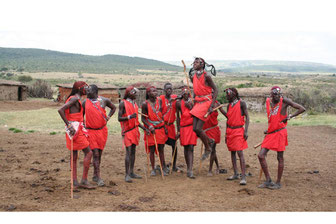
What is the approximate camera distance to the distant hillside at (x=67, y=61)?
304 feet

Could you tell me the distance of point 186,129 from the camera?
7324 mm

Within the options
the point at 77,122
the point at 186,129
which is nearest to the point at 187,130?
the point at 186,129

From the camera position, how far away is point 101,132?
654cm

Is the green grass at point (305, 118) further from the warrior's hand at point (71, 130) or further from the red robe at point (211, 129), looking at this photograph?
the warrior's hand at point (71, 130)

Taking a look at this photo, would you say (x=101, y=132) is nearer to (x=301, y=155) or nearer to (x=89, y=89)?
(x=89, y=89)

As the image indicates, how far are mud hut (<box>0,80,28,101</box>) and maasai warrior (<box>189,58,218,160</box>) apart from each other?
82.0ft

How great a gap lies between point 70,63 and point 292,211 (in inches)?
4090

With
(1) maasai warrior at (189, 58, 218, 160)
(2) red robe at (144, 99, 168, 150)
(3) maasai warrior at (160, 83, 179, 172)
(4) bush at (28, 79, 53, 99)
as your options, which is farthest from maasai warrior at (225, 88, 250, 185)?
(4) bush at (28, 79, 53, 99)

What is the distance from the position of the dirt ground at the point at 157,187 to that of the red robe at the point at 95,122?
80 cm

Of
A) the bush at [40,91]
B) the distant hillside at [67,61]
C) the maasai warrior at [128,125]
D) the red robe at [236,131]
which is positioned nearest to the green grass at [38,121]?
the maasai warrior at [128,125]

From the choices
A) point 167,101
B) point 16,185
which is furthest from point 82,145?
point 167,101

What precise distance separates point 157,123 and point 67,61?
104428 millimetres

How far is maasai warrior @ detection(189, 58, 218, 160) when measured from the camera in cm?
688

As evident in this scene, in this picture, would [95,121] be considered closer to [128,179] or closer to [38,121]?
[128,179]
